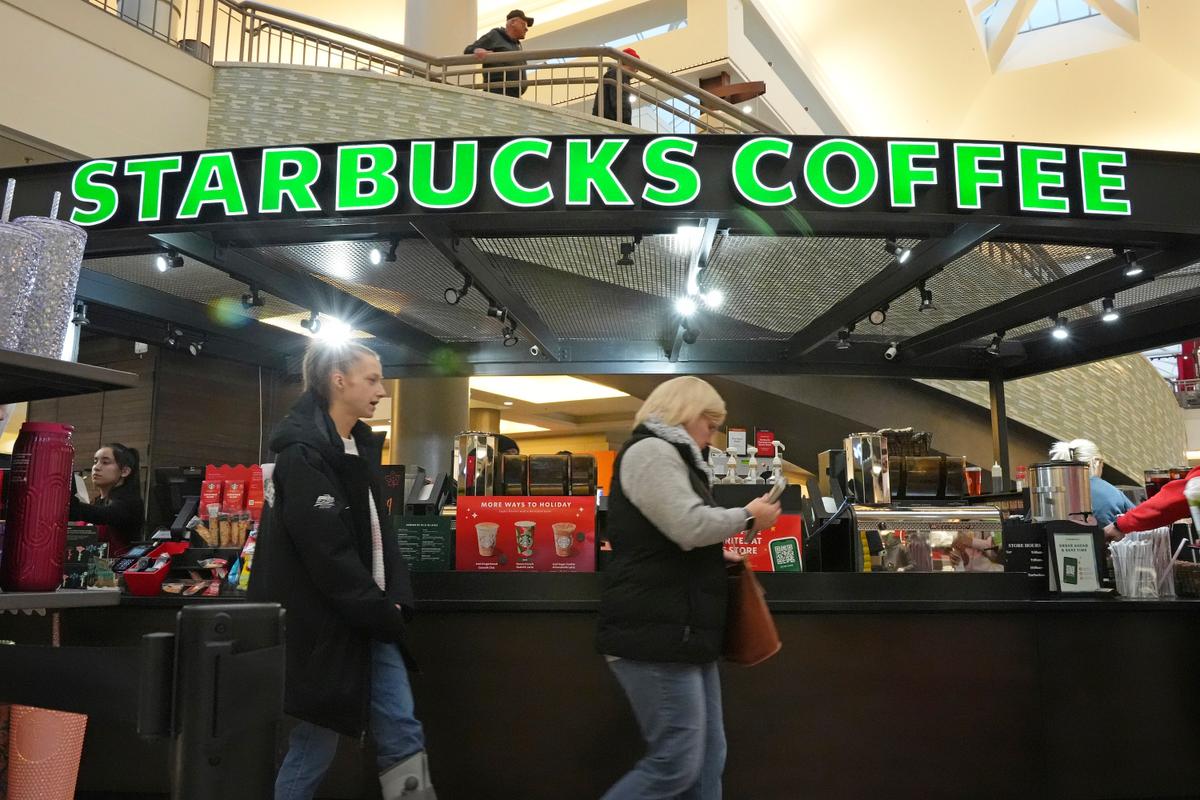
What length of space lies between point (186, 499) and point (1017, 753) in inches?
151

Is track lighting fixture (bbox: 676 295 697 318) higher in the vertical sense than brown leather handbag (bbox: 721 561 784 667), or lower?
higher

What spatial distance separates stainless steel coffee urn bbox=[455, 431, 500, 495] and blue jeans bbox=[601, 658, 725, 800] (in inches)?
67.8

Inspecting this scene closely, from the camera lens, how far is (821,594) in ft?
11.6

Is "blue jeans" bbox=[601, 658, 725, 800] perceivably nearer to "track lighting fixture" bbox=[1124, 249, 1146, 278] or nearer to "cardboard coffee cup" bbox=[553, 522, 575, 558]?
"cardboard coffee cup" bbox=[553, 522, 575, 558]

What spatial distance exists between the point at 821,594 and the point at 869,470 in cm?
91

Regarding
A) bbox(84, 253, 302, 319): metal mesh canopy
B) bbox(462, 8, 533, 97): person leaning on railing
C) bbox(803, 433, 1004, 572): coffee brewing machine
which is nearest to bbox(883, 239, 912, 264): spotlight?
bbox(803, 433, 1004, 572): coffee brewing machine

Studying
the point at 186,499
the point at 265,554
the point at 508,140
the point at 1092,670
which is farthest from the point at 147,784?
the point at 1092,670

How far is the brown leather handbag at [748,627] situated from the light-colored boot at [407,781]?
2.92 ft

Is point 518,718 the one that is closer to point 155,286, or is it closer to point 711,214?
point 711,214

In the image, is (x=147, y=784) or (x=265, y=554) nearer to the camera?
(x=265, y=554)

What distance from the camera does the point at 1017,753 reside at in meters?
3.50

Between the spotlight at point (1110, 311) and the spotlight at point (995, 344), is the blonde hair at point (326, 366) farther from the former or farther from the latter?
the spotlight at point (995, 344)

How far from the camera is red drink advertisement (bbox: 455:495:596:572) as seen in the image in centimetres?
366

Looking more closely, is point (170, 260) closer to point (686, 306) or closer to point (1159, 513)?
point (686, 306)
